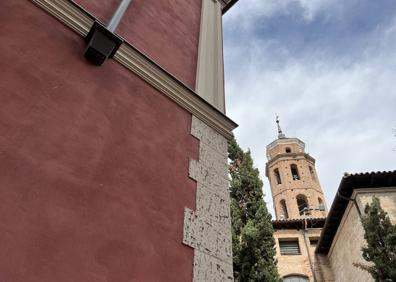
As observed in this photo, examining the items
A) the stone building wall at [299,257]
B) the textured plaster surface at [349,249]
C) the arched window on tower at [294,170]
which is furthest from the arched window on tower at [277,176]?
the textured plaster surface at [349,249]

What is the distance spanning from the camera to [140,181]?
2928 millimetres

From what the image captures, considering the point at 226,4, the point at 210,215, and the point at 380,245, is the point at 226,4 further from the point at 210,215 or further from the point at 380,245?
the point at 380,245

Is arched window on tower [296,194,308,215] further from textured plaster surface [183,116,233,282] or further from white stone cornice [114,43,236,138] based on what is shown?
textured plaster surface [183,116,233,282]

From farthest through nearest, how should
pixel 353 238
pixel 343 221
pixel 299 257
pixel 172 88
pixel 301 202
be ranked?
1. pixel 301 202
2. pixel 299 257
3. pixel 343 221
4. pixel 353 238
5. pixel 172 88

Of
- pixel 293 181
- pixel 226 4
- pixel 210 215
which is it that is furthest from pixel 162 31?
pixel 293 181

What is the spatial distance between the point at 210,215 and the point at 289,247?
16.9 metres

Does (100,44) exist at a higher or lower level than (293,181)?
lower

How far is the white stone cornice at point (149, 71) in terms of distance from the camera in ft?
11.2

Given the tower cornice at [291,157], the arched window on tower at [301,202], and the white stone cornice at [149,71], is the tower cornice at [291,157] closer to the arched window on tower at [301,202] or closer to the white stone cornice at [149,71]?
the arched window on tower at [301,202]

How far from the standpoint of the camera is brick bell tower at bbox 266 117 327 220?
102 ft

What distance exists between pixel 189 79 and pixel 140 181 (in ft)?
6.41

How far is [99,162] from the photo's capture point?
9.03ft

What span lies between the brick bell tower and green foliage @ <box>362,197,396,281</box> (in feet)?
71.1

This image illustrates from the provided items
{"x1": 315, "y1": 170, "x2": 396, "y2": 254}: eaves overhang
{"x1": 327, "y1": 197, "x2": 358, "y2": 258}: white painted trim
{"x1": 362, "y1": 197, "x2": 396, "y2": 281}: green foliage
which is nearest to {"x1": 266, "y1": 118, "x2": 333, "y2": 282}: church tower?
{"x1": 327, "y1": 197, "x2": 358, "y2": 258}: white painted trim
